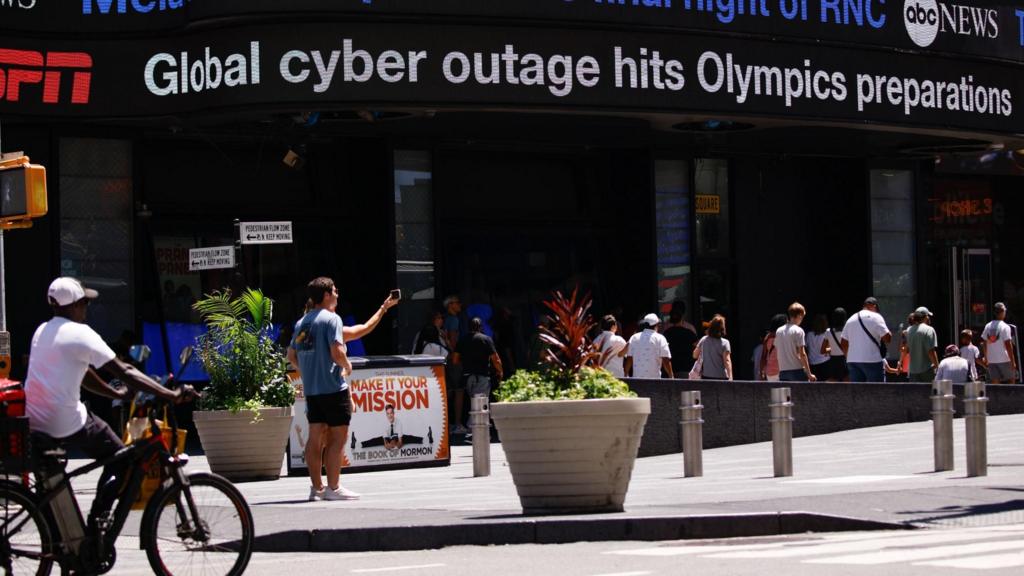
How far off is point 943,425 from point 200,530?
8.78m

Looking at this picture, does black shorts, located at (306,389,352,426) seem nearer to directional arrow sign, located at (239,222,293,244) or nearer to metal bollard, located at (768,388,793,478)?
metal bollard, located at (768,388,793,478)

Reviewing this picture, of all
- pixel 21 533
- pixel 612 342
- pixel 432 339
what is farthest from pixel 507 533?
pixel 432 339

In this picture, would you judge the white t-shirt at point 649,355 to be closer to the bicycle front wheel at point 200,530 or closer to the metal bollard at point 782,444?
the metal bollard at point 782,444

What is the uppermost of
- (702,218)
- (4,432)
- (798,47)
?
(798,47)

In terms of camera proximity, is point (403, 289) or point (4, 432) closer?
point (4, 432)

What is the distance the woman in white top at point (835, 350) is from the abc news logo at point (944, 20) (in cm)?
463

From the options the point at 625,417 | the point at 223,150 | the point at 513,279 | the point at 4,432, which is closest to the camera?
the point at 4,432

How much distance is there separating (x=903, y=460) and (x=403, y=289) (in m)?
9.94

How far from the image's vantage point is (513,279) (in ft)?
91.9

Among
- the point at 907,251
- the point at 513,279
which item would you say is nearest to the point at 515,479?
the point at 513,279

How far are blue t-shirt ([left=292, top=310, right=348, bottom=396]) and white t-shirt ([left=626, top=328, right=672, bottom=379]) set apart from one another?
9.16 metres

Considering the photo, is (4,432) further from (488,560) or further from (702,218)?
(702,218)

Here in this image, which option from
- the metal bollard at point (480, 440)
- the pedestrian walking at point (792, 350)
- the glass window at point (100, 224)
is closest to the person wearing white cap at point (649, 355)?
the pedestrian walking at point (792, 350)

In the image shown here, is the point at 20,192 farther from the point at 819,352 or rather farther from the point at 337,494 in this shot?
the point at 819,352
